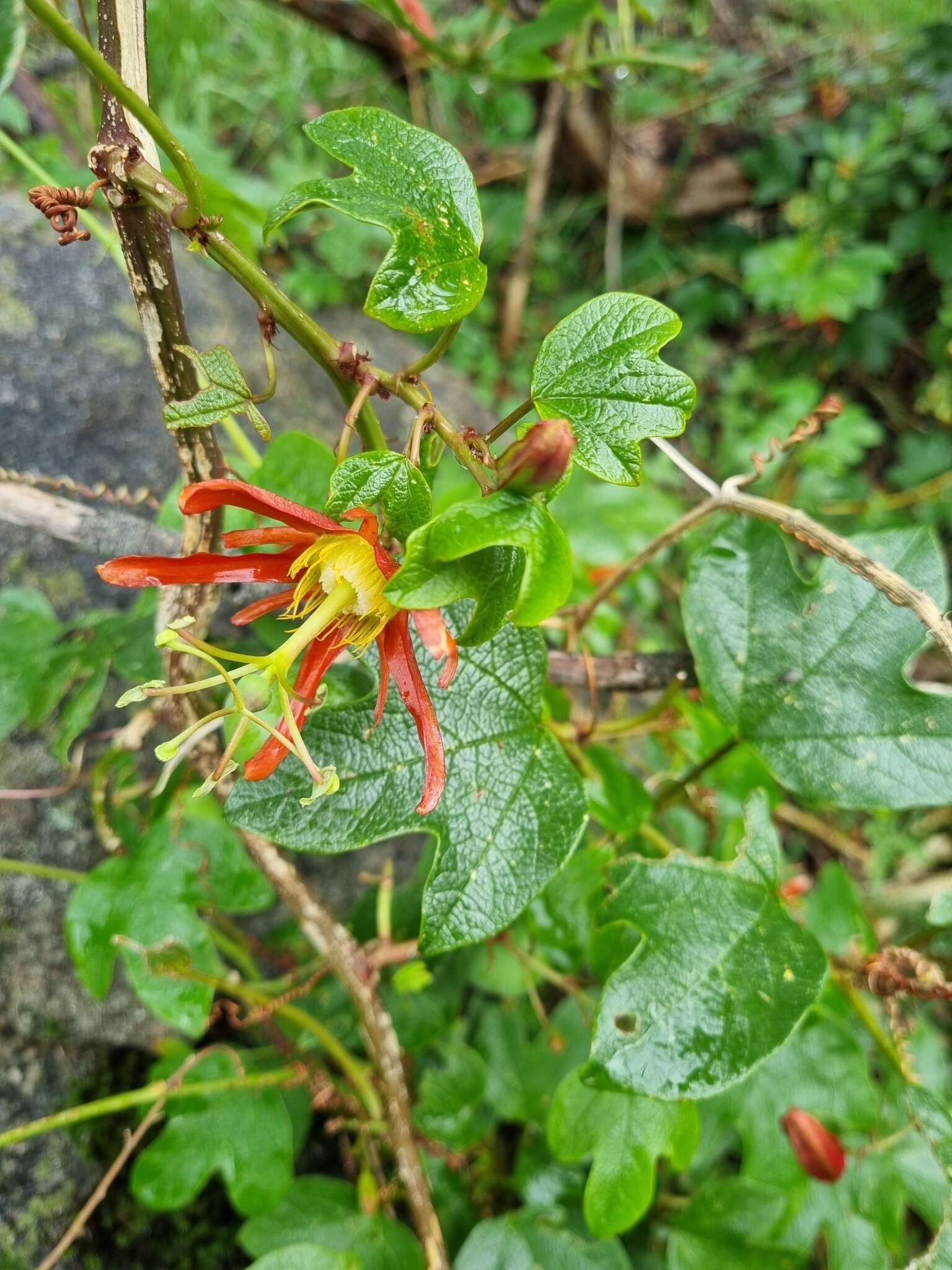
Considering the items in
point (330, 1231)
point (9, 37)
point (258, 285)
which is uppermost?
point (9, 37)

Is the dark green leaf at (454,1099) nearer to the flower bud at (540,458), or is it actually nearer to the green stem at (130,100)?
the flower bud at (540,458)

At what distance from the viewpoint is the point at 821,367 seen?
1.99 m

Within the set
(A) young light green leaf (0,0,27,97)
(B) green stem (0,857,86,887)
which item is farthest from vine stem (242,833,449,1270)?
(A) young light green leaf (0,0,27,97)

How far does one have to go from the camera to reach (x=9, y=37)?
0.41m

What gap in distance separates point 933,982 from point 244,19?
2.61 m

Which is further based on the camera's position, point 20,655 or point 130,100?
point 20,655

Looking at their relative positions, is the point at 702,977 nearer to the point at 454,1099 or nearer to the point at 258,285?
the point at 454,1099

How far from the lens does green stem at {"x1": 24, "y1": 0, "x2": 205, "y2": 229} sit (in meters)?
0.41

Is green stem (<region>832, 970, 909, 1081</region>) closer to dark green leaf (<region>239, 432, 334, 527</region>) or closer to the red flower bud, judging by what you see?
the red flower bud

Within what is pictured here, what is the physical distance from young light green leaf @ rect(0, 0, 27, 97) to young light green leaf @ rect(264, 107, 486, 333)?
14cm

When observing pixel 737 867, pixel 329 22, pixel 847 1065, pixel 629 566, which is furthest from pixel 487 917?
pixel 329 22

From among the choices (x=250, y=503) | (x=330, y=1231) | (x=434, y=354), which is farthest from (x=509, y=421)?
(x=330, y=1231)

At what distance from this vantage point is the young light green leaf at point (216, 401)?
0.47 meters

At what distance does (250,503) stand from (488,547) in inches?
5.5
